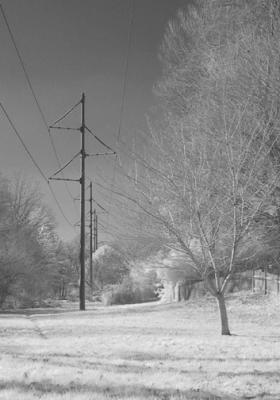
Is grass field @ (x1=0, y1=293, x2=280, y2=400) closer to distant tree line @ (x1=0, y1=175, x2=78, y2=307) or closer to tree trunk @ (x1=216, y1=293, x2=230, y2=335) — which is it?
tree trunk @ (x1=216, y1=293, x2=230, y2=335)

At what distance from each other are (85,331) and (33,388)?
6518 millimetres

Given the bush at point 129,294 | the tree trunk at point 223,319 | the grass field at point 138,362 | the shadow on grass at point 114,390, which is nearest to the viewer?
the shadow on grass at point 114,390

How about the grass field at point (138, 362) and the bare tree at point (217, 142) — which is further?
the bare tree at point (217, 142)

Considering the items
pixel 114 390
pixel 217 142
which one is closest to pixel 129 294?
pixel 217 142

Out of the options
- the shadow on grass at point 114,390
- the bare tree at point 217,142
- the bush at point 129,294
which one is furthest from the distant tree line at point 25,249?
the shadow on grass at point 114,390

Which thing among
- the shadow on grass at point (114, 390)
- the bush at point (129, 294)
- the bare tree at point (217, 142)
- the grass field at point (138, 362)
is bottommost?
the bush at point (129, 294)

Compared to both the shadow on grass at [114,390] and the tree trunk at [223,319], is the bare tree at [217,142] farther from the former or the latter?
the shadow on grass at [114,390]

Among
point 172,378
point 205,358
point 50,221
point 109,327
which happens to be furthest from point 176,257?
point 50,221

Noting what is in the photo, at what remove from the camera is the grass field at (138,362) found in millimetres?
5180

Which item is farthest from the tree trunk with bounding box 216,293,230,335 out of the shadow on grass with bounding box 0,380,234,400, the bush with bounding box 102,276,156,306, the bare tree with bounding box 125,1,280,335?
the bush with bounding box 102,276,156,306

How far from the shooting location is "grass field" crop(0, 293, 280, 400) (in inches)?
204

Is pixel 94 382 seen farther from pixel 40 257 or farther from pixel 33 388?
pixel 40 257

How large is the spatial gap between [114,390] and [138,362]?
2.00m

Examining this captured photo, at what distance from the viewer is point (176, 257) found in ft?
60.1
